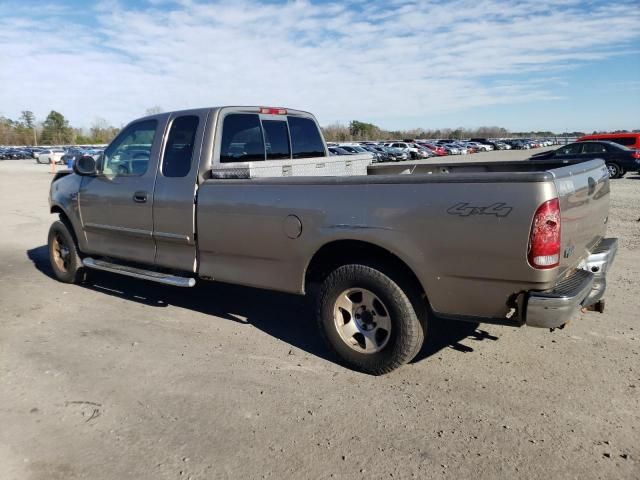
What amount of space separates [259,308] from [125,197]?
71.6 inches

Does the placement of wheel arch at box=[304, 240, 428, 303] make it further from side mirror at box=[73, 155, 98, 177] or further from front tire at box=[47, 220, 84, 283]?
front tire at box=[47, 220, 84, 283]

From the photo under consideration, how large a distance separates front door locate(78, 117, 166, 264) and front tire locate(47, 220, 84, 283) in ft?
1.42

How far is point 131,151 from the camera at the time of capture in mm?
5621

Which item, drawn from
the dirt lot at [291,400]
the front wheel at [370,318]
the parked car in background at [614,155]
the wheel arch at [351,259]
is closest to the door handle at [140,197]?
the dirt lot at [291,400]

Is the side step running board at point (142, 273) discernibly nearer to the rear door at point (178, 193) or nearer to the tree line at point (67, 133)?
the rear door at point (178, 193)

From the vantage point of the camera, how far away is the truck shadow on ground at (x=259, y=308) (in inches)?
183

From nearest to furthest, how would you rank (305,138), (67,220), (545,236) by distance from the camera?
(545,236), (305,138), (67,220)

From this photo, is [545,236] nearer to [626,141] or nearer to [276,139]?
Answer: [276,139]

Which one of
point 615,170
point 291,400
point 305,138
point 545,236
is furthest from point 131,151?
point 615,170

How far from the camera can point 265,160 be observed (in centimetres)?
535

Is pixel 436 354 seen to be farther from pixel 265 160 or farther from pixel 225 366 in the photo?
→ pixel 265 160

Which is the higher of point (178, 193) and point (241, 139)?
point (241, 139)

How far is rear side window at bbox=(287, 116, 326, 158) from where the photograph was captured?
588 cm

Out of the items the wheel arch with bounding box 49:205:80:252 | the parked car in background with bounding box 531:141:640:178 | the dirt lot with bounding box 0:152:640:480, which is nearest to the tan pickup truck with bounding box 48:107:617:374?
the wheel arch with bounding box 49:205:80:252
